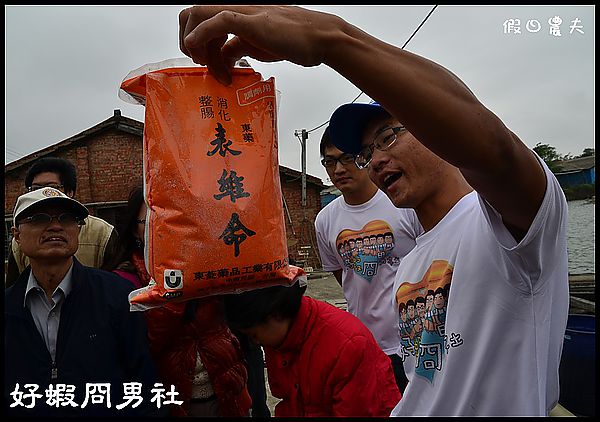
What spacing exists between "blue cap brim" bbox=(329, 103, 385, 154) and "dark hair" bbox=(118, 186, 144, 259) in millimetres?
1363

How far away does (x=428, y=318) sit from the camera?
134 cm

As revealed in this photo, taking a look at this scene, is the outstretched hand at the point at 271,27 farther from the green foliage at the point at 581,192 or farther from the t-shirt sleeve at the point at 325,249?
the green foliage at the point at 581,192

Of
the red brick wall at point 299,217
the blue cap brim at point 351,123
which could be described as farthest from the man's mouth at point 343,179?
the red brick wall at point 299,217

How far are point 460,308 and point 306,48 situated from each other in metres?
0.83

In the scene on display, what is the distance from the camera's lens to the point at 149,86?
4.44 feet

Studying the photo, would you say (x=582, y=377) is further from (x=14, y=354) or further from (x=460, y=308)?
(x=14, y=354)

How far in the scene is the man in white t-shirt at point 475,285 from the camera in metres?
0.99

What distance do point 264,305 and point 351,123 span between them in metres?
0.86

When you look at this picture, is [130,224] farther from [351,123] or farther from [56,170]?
[351,123]

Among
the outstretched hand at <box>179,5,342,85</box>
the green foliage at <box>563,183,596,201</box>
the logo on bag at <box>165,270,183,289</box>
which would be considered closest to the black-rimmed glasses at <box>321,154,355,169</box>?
the logo on bag at <box>165,270,183,289</box>

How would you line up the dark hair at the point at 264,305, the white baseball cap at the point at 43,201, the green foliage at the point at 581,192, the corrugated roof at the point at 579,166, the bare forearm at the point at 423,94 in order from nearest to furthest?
the bare forearm at the point at 423,94, the dark hair at the point at 264,305, the white baseball cap at the point at 43,201, the green foliage at the point at 581,192, the corrugated roof at the point at 579,166

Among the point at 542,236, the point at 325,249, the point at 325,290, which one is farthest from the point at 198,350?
the point at 325,290

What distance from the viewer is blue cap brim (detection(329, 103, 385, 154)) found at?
1554 mm

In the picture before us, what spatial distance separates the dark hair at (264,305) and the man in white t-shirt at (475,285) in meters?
0.52
